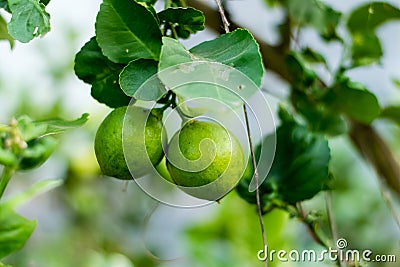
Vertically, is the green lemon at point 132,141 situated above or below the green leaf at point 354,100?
above

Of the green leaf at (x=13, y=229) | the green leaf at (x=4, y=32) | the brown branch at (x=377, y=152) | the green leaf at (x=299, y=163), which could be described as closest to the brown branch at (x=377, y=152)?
the brown branch at (x=377, y=152)


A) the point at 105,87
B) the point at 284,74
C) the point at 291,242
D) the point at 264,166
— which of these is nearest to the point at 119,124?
the point at 105,87

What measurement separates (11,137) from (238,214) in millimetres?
881

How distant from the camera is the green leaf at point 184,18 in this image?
0.52 m

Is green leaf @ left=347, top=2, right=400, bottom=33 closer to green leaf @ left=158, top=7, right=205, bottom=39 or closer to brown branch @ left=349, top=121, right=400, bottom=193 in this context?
brown branch @ left=349, top=121, right=400, bottom=193

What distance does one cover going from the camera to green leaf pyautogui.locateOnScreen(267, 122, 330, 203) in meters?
0.75

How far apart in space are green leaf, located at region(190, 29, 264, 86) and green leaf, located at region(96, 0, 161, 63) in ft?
0.15

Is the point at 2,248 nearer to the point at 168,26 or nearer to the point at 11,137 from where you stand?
the point at 11,137

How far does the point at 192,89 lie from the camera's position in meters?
0.43

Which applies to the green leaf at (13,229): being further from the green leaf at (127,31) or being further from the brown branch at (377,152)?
the brown branch at (377,152)

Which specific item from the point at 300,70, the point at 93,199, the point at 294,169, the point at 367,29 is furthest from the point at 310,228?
the point at 93,199

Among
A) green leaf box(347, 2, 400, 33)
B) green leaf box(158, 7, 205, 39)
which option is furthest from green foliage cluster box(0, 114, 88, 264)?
green leaf box(347, 2, 400, 33)

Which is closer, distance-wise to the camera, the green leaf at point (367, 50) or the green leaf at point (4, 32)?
the green leaf at point (4, 32)

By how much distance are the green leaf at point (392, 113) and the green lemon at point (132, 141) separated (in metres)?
0.52
